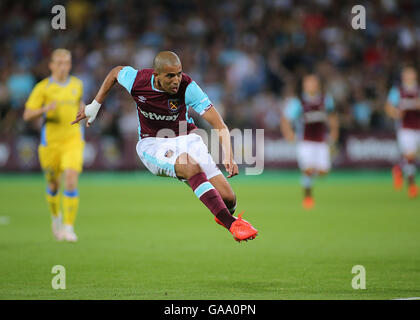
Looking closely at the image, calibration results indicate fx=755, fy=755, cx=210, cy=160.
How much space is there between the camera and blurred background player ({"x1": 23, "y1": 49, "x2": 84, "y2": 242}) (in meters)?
10.7

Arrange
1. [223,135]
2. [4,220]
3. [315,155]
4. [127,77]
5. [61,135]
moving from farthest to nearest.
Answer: [315,155]
[4,220]
[61,135]
[127,77]
[223,135]

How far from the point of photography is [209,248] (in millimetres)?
10219

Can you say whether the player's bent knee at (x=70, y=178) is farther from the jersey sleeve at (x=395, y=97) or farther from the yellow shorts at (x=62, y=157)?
the jersey sleeve at (x=395, y=97)

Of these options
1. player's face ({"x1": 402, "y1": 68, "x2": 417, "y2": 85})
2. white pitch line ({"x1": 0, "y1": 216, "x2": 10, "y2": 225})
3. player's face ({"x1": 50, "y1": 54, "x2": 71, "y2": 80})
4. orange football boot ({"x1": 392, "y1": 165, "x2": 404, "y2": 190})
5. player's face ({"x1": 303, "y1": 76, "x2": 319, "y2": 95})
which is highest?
player's face ({"x1": 402, "y1": 68, "x2": 417, "y2": 85})

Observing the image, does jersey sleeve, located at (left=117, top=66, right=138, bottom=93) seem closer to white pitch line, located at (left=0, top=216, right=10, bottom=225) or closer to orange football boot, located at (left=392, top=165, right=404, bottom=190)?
white pitch line, located at (left=0, top=216, right=10, bottom=225)

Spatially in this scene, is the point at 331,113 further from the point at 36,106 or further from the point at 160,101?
the point at 160,101

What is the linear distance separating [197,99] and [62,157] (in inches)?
145

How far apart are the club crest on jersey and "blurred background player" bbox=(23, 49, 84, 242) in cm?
319

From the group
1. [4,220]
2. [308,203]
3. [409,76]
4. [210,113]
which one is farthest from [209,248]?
[409,76]

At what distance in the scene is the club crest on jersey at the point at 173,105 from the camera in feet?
26.0

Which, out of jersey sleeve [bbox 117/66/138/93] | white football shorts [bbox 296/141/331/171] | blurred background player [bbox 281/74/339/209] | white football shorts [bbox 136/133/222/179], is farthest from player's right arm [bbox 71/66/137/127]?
white football shorts [bbox 296/141/331/171]

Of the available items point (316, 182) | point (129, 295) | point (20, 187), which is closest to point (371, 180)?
point (316, 182)

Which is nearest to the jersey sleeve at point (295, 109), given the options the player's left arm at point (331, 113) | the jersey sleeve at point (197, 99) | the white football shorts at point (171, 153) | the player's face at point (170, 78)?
the player's left arm at point (331, 113)
